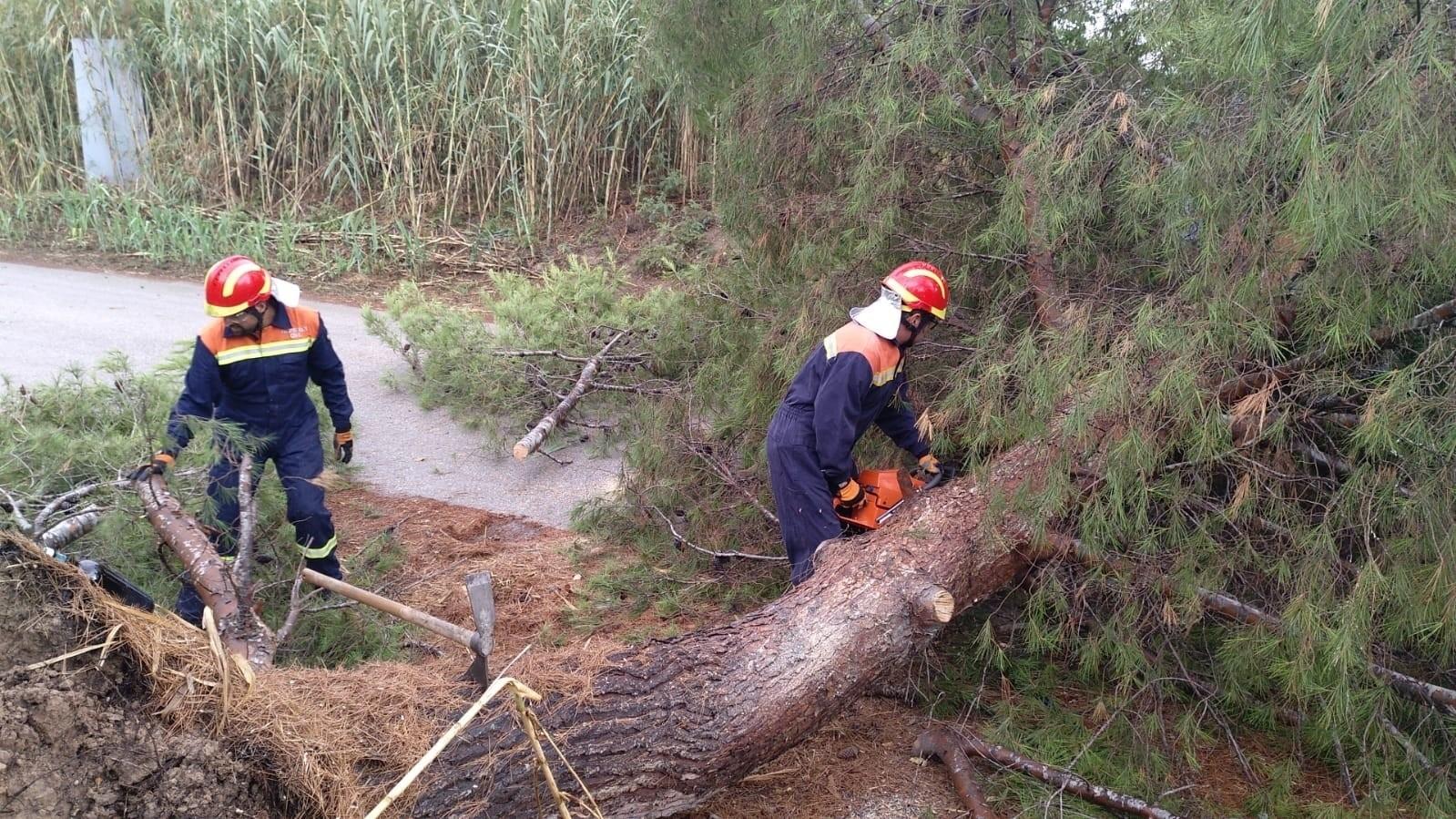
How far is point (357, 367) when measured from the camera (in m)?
8.04

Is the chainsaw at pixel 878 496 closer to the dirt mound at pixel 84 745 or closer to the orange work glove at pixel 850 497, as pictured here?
the orange work glove at pixel 850 497

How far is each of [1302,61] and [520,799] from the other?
290cm

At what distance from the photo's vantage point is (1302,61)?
274cm

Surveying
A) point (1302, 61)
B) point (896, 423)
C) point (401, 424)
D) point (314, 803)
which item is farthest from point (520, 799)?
point (401, 424)

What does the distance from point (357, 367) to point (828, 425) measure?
524cm

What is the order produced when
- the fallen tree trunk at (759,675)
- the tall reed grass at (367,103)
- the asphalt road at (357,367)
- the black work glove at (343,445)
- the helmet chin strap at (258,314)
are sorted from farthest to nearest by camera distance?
the tall reed grass at (367,103) < the asphalt road at (357,367) < the black work glove at (343,445) < the helmet chin strap at (258,314) < the fallen tree trunk at (759,675)

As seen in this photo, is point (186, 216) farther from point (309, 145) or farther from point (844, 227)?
point (844, 227)

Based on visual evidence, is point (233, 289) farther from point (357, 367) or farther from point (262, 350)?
point (357, 367)

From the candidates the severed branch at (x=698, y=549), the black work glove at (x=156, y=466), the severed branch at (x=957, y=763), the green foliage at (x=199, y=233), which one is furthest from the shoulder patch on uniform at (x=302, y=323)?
the green foliage at (x=199, y=233)

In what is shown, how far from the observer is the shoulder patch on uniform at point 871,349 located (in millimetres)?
4008

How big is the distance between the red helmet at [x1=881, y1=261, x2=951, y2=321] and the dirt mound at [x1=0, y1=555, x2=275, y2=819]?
108 inches

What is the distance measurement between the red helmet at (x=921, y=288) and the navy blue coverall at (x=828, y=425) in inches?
8.0

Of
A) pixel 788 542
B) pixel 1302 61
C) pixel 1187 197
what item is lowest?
pixel 788 542

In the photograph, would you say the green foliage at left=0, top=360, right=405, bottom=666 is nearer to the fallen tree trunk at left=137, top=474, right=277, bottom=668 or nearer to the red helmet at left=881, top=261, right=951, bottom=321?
the fallen tree trunk at left=137, top=474, right=277, bottom=668
